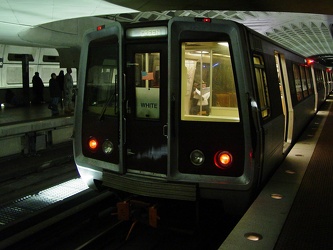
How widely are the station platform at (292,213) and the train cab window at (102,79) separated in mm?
2181

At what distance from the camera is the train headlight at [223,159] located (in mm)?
4148

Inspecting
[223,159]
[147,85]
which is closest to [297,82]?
[223,159]

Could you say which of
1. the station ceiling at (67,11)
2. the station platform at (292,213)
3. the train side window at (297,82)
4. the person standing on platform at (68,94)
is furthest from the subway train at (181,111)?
the person standing on platform at (68,94)

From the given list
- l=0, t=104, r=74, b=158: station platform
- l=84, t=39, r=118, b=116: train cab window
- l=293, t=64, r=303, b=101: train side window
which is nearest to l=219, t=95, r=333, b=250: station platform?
l=84, t=39, r=118, b=116: train cab window

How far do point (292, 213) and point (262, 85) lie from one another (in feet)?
5.90

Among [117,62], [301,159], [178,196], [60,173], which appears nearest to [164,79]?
[117,62]

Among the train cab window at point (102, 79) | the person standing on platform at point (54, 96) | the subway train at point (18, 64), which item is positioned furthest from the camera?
the subway train at point (18, 64)

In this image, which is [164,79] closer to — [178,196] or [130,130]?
[130,130]

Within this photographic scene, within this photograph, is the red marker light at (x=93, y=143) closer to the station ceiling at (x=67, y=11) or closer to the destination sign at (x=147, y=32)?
the destination sign at (x=147, y=32)

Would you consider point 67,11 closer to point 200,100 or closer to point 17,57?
point 17,57

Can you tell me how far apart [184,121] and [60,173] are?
→ 4864mm

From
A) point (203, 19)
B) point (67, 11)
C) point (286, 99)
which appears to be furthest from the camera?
point (67, 11)

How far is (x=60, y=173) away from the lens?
816 cm

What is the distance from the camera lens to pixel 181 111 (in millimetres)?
4254
